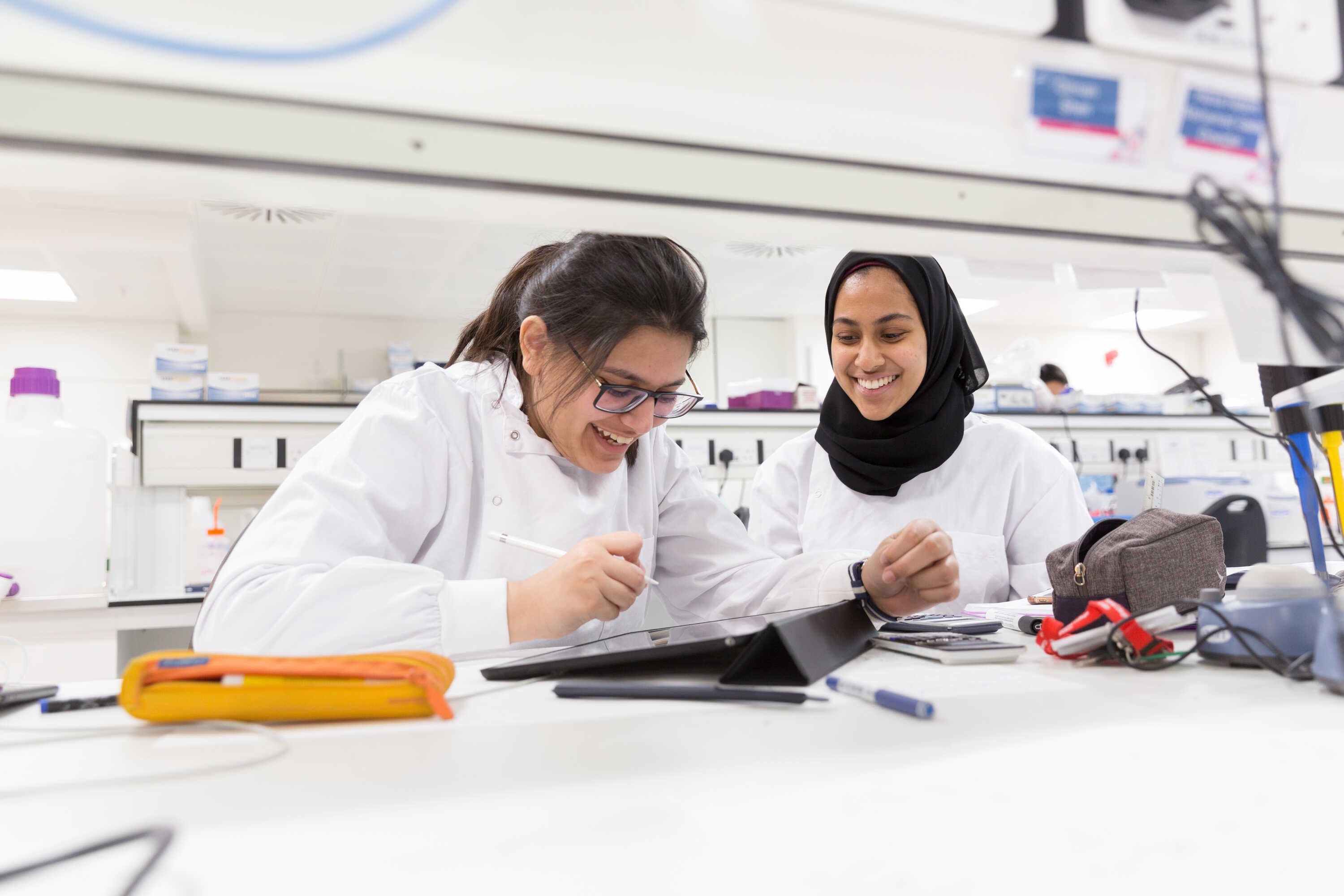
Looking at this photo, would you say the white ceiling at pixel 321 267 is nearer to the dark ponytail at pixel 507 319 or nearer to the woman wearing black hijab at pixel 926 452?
the woman wearing black hijab at pixel 926 452

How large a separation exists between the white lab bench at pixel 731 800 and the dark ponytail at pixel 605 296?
22.2 inches

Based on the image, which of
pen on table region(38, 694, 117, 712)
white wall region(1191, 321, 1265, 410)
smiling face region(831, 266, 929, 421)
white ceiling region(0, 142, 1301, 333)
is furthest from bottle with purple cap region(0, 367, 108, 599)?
white wall region(1191, 321, 1265, 410)

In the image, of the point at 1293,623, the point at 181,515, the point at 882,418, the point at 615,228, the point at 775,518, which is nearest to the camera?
the point at 615,228

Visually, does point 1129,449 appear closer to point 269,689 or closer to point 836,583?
point 836,583

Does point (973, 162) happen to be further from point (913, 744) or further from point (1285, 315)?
point (913, 744)

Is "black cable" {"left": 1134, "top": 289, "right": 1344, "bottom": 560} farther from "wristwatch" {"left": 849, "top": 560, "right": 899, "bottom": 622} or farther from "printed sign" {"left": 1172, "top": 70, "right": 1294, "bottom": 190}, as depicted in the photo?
"wristwatch" {"left": 849, "top": 560, "right": 899, "bottom": 622}

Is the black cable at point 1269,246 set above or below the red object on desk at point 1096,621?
above

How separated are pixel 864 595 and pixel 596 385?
45cm

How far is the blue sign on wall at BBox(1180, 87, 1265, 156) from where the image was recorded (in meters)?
0.57

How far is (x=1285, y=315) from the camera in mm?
601

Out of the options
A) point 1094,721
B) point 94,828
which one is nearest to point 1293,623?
point 1094,721

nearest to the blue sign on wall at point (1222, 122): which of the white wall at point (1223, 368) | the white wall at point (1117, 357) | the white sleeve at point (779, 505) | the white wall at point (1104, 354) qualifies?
the white sleeve at point (779, 505)

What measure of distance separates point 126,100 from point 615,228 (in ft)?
0.90

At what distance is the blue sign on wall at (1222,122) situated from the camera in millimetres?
572
